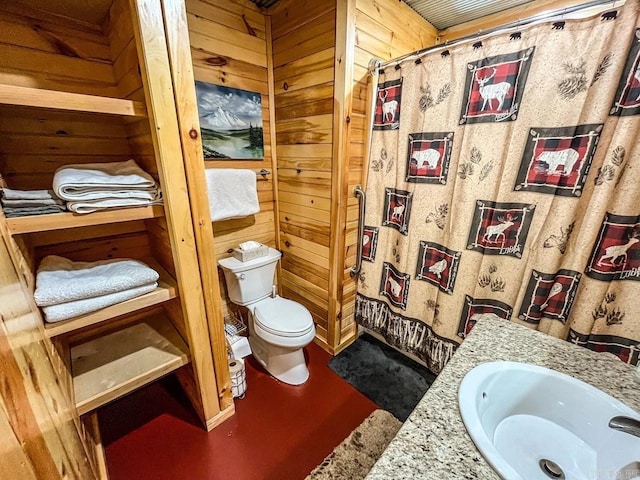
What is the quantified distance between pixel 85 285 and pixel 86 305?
0.23 ft

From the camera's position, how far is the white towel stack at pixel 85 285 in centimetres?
88

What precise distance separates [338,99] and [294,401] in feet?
5.88

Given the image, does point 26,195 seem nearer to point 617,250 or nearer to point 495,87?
point 495,87

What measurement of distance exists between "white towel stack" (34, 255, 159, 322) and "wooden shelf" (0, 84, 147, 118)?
58cm

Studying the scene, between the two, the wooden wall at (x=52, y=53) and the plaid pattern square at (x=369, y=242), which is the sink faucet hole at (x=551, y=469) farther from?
the wooden wall at (x=52, y=53)

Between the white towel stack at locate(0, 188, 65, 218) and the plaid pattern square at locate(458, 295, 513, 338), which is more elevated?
the white towel stack at locate(0, 188, 65, 218)

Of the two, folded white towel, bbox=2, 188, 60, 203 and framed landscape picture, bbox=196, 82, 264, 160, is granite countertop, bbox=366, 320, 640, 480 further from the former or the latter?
framed landscape picture, bbox=196, 82, 264, 160

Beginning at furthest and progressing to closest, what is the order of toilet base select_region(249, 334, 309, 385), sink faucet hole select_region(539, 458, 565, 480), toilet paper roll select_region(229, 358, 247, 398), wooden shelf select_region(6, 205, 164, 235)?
toilet base select_region(249, 334, 309, 385) → toilet paper roll select_region(229, 358, 247, 398) → wooden shelf select_region(6, 205, 164, 235) → sink faucet hole select_region(539, 458, 565, 480)

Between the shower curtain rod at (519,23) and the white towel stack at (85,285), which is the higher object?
the shower curtain rod at (519,23)

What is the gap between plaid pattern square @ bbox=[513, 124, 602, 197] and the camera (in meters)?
0.98

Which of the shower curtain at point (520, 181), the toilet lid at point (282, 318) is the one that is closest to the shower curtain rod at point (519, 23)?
the shower curtain at point (520, 181)

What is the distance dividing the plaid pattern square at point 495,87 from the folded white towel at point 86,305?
1638 millimetres

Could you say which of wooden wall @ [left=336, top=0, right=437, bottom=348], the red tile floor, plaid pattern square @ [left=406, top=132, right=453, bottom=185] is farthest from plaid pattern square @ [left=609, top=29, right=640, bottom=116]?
the red tile floor

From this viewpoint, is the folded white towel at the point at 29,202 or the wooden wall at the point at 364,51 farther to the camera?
the wooden wall at the point at 364,51
